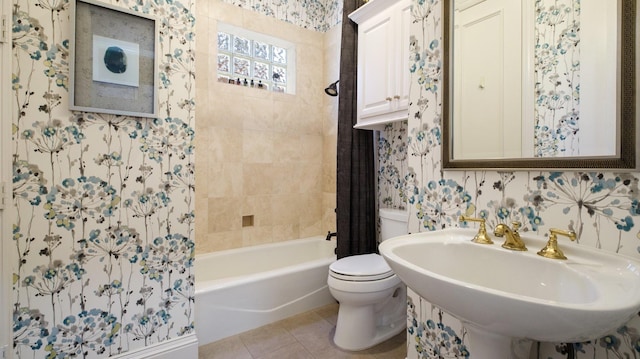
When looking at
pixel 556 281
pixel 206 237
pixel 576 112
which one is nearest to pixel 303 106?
pixel 206 237

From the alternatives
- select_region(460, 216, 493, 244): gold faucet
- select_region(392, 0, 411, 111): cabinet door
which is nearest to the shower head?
select_region(392, 0, 411, 111): cabinet door

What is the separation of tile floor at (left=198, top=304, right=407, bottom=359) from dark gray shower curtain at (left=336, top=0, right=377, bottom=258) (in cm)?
58

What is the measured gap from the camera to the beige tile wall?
227 cm

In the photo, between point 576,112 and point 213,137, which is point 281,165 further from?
point 576,112

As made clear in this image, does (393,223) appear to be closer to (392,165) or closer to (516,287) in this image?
(392,165)

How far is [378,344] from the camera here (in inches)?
66.9

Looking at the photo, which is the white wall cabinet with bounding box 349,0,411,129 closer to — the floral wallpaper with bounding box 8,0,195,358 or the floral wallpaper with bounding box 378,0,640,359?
the floral wallpaper with bounding box 378,0,640,359

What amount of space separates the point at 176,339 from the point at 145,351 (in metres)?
0.14

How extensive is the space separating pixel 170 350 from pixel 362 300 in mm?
1037

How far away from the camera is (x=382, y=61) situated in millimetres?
1908

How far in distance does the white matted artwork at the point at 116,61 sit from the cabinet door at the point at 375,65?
141 centimetres

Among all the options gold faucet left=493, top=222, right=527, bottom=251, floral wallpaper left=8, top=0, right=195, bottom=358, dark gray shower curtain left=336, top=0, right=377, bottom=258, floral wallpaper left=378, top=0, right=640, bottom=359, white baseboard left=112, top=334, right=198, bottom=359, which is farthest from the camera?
dark gray shower curtain left=336, top=0, right=377, bottom=258

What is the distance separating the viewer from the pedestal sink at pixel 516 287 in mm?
564

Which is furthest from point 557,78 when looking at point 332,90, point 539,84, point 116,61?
point 116,61
